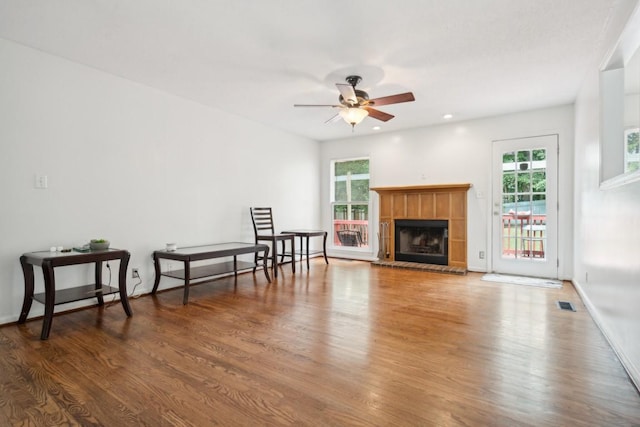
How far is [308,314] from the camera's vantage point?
312 centimetres

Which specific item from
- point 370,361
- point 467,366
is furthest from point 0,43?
point 467,366

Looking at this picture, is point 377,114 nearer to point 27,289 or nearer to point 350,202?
point 350,202

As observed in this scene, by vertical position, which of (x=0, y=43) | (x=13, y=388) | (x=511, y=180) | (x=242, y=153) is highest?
(x=0, y=43)

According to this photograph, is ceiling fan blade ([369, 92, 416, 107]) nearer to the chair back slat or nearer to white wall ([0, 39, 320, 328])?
white wall ([0, 39, 320, 328])

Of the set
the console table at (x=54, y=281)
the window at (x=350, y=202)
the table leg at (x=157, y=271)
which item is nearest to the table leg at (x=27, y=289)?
the console table at (x=54, y=281)

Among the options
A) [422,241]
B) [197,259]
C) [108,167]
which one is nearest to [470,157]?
[422,241]

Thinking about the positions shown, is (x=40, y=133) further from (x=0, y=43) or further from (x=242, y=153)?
(x=242, y=153)

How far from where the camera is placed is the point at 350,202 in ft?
21.9

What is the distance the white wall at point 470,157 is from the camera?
15.2 feet

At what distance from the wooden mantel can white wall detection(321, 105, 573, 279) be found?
125 millimetres

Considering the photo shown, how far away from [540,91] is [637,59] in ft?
3.27

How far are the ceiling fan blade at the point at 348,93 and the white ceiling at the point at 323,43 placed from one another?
281 mm

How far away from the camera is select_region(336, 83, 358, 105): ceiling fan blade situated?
308 cm

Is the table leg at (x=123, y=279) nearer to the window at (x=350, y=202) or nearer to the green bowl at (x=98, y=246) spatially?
the green bowl at (x=98, y=246)
